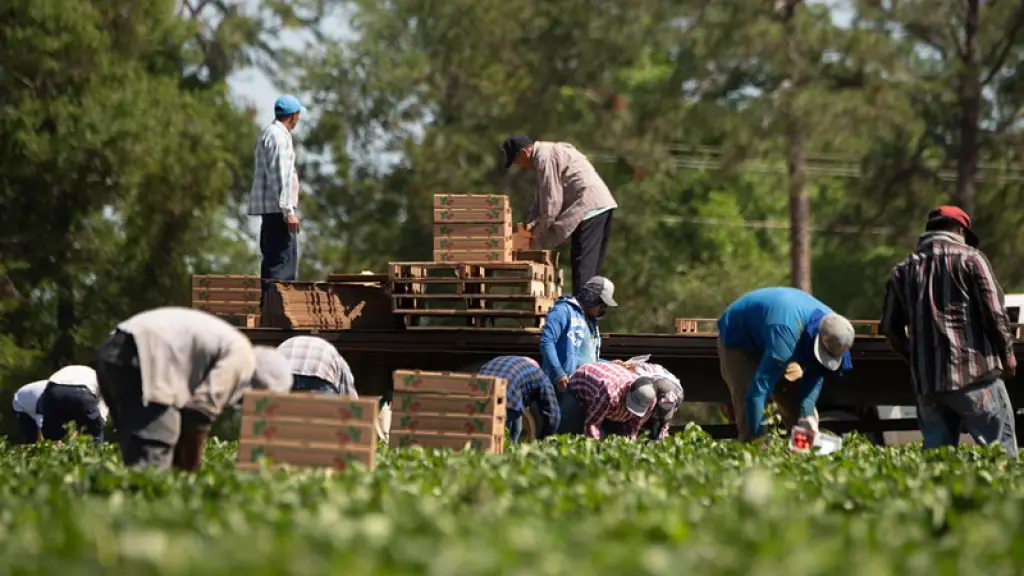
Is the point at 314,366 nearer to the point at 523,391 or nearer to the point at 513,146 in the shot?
the point at 523,391

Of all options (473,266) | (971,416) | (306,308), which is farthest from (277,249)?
(971,416)

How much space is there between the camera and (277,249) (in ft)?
50.8

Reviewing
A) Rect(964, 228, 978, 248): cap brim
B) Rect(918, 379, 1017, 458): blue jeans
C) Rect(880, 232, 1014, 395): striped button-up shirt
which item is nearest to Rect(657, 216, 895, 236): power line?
Rect(964, 228, 978, 248): cap brim

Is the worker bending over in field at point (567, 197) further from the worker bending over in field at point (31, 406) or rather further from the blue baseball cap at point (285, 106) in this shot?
the worker bending over in field at point (31, 406)

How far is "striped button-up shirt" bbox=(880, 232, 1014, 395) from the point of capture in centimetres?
1091

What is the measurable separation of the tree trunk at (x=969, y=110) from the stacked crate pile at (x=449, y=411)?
21.2 m

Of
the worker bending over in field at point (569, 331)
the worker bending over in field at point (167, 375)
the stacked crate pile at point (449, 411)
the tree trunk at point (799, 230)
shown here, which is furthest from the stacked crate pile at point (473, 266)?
the tree trunk at point (799, 230)

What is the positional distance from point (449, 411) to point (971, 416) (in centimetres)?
353

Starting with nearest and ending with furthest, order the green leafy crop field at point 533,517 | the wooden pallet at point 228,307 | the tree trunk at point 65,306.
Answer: the green leafy crop field at point 533,517 → the wooden pallet at point 228,307 → the tree trunk at point 65,306

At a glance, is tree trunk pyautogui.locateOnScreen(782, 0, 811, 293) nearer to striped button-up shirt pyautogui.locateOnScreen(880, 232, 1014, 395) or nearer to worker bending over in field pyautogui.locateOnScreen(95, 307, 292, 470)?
striped button-up shirt pyautogui.locateOnScreen(880, 232, 1014, 395)

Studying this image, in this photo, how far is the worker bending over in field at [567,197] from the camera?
15062 mm

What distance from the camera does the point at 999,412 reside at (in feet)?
36.6

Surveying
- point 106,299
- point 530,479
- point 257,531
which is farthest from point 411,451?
point 106,299

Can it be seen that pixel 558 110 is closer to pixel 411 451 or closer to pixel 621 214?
pixel 621 214
